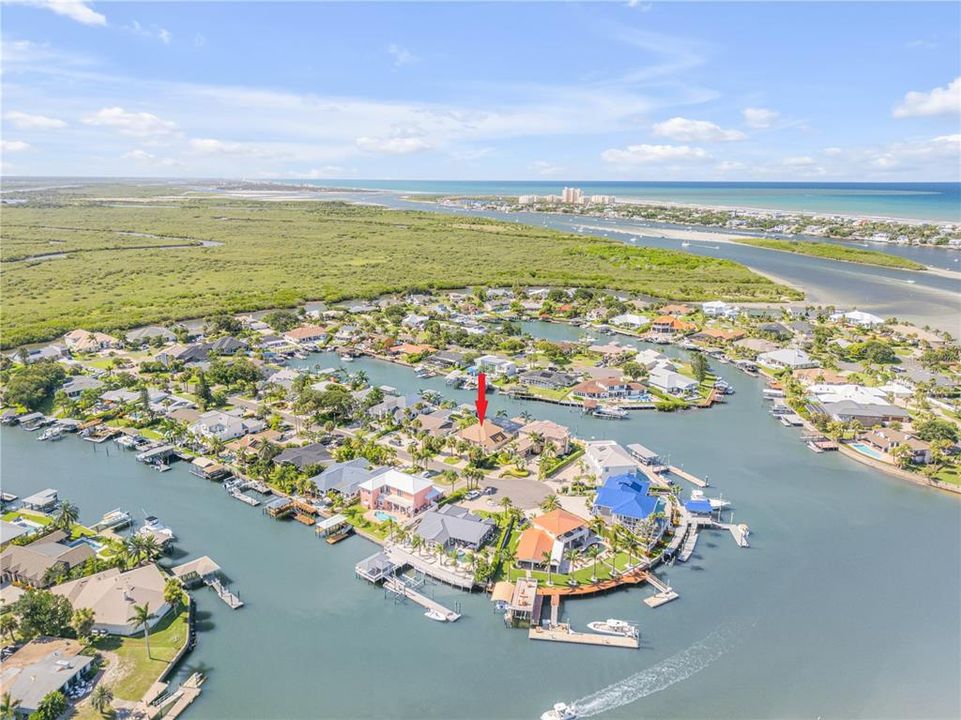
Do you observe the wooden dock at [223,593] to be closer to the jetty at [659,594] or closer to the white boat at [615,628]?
the white boat at [615,628]

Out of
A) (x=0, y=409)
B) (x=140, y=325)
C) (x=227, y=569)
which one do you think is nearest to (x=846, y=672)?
(x=227, y=569)

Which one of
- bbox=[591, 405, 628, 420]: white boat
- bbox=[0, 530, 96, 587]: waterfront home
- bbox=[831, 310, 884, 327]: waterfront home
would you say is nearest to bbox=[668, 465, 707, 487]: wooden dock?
bbox=[591, 405, 628, 420]: white boat

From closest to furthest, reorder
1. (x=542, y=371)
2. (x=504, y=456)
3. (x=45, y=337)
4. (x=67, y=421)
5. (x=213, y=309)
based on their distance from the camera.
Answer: (x=504, y=456), (x=67, y=421), (x=542, y=371), (x=45, y=337), (x=213, y=309)

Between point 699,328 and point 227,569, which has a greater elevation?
point 699,328

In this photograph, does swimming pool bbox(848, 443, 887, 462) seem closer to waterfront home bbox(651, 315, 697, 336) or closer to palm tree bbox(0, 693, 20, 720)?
waterfront home bbox(651, 315, 697, 336)

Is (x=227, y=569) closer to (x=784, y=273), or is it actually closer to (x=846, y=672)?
(x=846, y=672)

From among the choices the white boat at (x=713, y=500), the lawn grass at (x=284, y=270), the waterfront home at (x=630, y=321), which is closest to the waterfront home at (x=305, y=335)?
the lawn grass at (x=284, y=270)

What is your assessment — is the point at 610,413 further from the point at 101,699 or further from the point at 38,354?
the point at 38,354

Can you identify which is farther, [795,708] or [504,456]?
[504,456]
